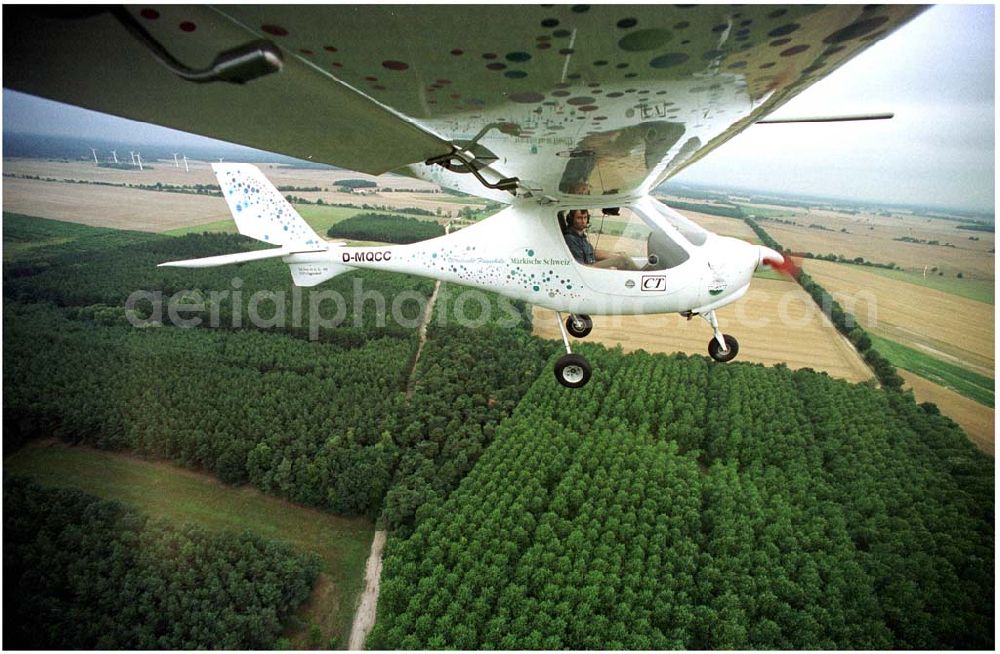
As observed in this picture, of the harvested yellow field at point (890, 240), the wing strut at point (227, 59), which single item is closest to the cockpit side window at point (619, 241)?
the wing strut at point (227, 59)

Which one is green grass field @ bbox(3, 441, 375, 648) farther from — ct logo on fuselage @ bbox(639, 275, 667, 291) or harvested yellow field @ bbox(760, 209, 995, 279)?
harvested yellow field @ bbox(760, 209, 995, 279)

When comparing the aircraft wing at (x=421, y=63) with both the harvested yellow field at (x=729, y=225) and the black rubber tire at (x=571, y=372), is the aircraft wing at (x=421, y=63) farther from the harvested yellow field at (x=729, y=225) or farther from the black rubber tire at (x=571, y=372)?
the harvested yellow field at (x=729, y=225)

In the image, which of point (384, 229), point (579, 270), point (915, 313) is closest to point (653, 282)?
point (579, 270)

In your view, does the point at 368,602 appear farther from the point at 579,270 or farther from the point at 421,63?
the point at 421,63

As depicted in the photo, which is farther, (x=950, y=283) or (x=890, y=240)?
(x=890, y=240)

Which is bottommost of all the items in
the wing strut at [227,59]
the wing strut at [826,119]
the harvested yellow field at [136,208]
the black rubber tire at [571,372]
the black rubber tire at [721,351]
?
the black rubber tire at [571,372]

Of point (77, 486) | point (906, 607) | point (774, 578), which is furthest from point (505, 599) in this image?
point (77, 486)
